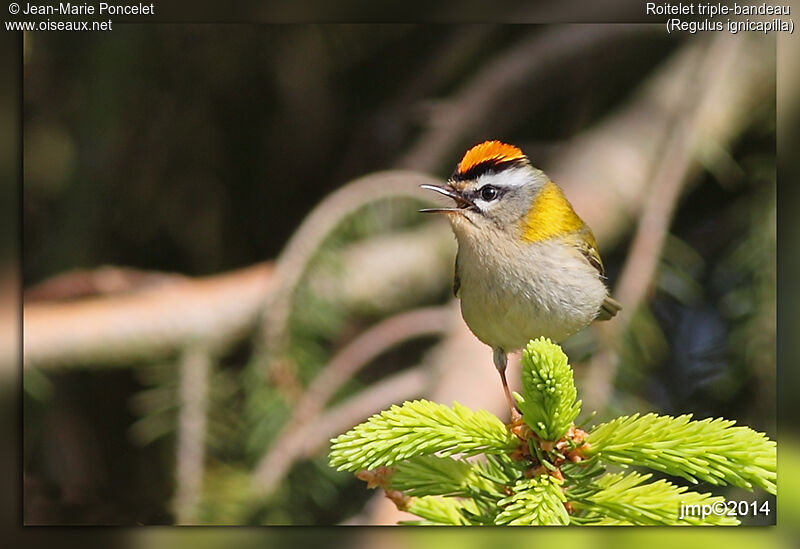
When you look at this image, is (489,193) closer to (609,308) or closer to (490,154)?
(490,154)

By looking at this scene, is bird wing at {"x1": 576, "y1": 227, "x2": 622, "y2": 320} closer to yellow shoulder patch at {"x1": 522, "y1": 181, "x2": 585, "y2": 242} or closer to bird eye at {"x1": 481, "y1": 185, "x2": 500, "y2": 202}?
yellow shoulder patch at {"x1": 522, "y1": 181, "x2": 585, "y2": 242}

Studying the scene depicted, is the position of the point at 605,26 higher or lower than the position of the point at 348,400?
higher

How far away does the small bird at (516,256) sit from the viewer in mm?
1067

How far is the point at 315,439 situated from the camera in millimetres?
1418

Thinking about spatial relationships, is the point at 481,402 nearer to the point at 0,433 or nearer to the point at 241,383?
the point at 241,383

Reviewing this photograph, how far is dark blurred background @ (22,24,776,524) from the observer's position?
55.2 inches

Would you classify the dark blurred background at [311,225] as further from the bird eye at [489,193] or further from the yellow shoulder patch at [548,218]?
the bird eye at [489,193]

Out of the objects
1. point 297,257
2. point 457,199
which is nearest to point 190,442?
point 297,257

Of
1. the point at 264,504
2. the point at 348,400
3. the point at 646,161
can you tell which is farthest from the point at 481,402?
the point at 646,161

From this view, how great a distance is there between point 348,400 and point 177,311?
35 centimetres

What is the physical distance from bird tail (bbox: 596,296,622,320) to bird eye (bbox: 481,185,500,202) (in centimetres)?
21

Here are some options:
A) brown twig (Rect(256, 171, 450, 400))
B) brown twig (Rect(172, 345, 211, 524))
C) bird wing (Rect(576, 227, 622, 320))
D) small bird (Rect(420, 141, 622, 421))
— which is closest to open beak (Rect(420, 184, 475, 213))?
small bird (Rect(420, 141, 622, 421))

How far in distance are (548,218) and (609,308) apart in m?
0.15

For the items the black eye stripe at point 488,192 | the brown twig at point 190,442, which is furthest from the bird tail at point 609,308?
the brown twig at point 190,442
